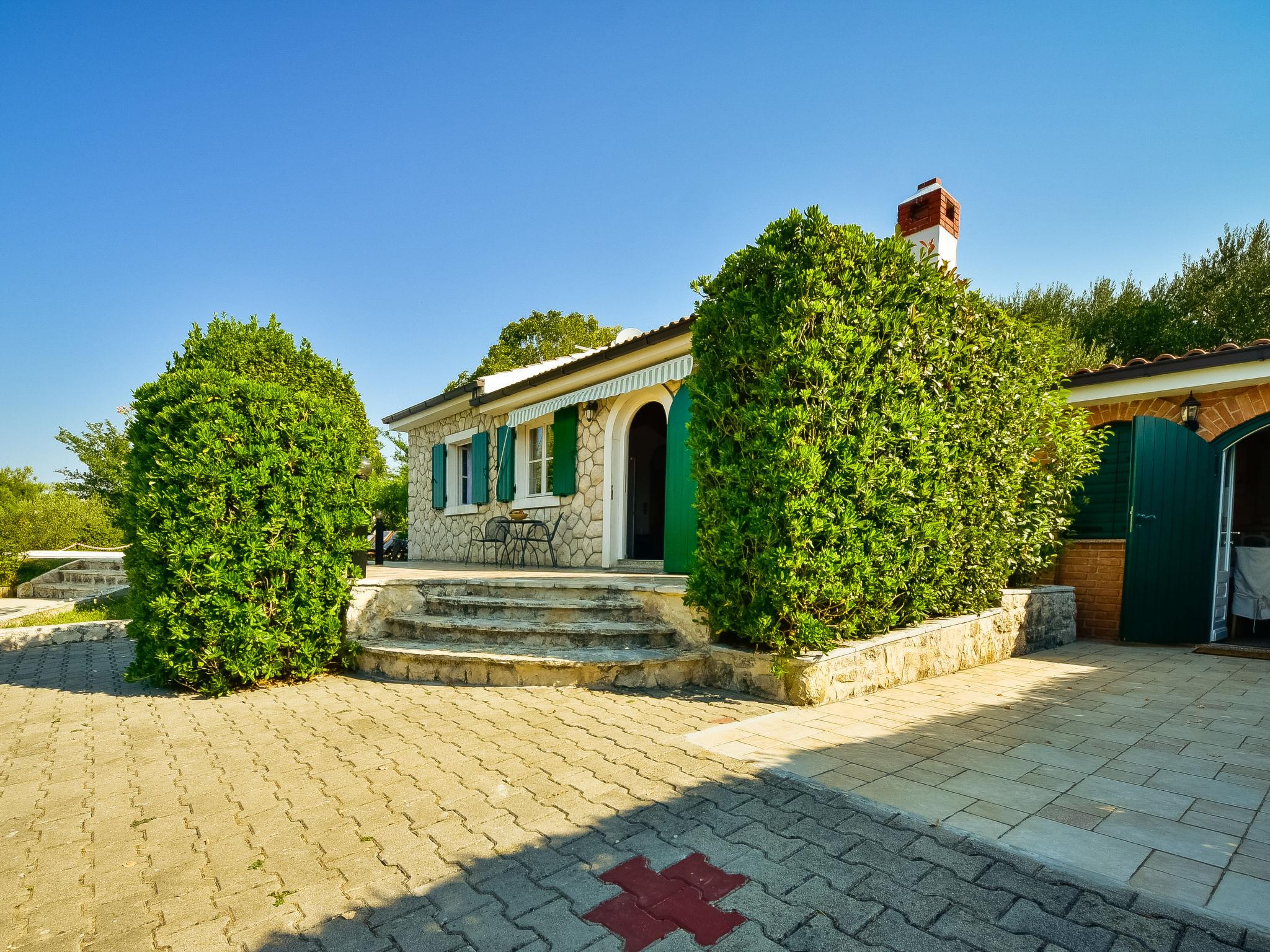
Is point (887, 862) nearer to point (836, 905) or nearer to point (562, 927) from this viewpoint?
point (836, 905)

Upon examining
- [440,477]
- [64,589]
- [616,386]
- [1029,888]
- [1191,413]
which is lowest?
[64,589]

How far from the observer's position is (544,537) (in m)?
10.4

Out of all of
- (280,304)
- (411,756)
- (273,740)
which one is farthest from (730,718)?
(280,304)

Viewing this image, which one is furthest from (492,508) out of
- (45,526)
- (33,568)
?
(45,526)

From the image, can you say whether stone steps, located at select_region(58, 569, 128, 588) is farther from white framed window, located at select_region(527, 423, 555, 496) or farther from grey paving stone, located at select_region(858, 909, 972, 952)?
grey paving stone, located at select_region(858, 909, 972, 952)

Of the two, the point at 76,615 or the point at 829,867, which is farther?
the point at 76,615

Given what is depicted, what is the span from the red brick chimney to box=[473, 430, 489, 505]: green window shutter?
819 centimetres

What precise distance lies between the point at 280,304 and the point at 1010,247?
1321cm

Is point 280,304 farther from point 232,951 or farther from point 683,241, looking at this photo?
point 232,951

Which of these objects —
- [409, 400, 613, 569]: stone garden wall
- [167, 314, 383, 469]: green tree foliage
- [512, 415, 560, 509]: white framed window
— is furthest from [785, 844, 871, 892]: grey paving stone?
[512, 415, 560, 509]: white framed window

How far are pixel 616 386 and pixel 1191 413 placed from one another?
729 centimetres

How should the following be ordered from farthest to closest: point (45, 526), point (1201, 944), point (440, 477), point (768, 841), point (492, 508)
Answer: point (45, 526), point (440, 477), point (492, 508), point (768, 841), point (1201, 944)

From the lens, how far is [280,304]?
9203 millimetres

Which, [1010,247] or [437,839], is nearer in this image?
[437,839]
